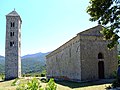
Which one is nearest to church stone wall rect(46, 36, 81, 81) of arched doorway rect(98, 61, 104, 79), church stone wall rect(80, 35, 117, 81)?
church stone wall rect(80, 35, 117, 81)

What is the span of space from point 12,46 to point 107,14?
1552 inches

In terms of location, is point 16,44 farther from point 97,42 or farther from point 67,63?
point 97,42

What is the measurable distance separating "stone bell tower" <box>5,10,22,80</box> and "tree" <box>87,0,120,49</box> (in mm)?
37607

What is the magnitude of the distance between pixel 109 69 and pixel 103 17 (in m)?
13.6

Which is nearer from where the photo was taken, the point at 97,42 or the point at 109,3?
the point at 109,3

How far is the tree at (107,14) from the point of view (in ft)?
50.8

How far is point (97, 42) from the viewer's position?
2784 cm

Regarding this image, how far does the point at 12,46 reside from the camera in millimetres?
52062

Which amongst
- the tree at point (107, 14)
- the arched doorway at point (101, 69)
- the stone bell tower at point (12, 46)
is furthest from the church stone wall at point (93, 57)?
the stone bell tower at point (12, 46)

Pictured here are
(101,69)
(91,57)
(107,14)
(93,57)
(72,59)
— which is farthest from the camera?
(72,59)

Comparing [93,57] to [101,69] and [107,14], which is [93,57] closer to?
[101,69]

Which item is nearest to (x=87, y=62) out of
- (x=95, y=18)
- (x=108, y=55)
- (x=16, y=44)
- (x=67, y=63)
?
(x=108, y=55)

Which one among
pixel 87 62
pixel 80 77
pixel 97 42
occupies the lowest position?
pixel 80 77

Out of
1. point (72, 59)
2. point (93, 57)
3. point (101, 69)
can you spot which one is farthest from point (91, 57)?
point (72, 59)
